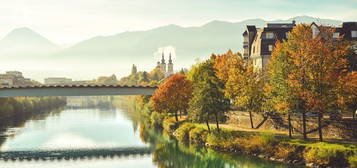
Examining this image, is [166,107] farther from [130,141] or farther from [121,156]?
[121,156]

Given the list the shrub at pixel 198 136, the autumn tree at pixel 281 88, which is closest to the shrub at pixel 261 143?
the autumn tree at pixel 281 88

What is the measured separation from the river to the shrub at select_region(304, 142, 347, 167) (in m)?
3.79

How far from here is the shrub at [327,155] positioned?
47031 millimetres

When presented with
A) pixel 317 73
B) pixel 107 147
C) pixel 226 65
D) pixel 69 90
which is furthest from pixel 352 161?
pixel 69 90

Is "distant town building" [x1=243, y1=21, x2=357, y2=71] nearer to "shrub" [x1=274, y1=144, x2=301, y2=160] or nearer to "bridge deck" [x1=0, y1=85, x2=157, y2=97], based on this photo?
"bridge deck" [x1=0, y1=85, x2=157, y2=97]

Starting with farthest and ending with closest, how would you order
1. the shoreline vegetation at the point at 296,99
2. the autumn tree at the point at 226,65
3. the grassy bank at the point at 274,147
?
the autumn tree at the point at 226,65, the shoreline vegetation at the point at 296,99, the grassy bank at the point at 274,147

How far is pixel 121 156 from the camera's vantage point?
208 ft

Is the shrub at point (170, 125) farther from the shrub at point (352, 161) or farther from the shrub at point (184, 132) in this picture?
the shrub at point (352, 161)

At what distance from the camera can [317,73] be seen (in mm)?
52375

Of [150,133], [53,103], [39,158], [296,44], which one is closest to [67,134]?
[150,133]

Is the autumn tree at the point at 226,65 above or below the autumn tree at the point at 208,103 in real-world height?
above

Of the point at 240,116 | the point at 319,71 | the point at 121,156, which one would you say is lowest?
the point at 121,156

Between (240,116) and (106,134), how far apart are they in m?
27.8

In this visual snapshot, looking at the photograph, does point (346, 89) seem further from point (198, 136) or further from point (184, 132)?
point (184, 132)
